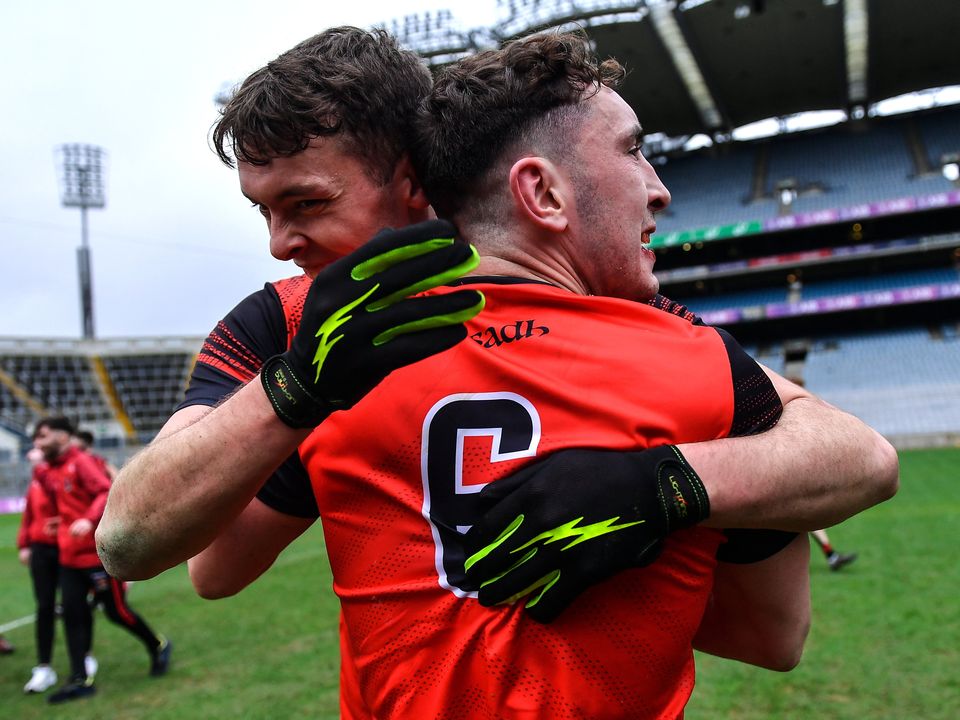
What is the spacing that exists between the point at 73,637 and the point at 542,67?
692 centimetres

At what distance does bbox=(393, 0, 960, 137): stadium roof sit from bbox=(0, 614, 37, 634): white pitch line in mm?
20863

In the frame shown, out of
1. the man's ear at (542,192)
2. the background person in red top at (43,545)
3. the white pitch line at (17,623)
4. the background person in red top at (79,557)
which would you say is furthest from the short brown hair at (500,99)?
the white pitch line at (17,623)

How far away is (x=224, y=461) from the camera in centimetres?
121

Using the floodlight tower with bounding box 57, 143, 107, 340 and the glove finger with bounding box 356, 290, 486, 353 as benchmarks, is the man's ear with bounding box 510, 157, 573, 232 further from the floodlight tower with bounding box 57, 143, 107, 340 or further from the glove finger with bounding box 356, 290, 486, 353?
the floodlight tower with bounding box 57, 143, 107, 340

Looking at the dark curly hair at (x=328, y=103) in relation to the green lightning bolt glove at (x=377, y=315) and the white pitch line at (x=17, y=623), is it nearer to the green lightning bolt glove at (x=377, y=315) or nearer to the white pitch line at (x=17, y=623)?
the green lightning bolt glove at (x=377, y=315)

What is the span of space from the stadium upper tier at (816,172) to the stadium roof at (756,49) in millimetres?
2212

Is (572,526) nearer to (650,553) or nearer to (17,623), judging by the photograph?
(650,553)

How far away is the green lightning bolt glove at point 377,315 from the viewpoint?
1141mm

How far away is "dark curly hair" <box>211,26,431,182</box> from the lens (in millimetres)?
1579

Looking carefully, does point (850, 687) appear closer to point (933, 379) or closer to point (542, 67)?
point (542, 67)

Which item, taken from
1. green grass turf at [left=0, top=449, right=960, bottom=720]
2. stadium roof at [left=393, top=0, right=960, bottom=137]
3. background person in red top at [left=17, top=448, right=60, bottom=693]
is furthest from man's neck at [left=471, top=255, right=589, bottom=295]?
stadium roof at [left=393, top=0, right=960, bottom=137]

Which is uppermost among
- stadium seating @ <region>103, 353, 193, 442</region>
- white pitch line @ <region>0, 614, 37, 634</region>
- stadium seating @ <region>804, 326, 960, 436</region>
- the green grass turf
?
the green grass turf

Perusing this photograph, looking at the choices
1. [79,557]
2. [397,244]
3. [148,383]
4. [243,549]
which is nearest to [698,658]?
[79,557]

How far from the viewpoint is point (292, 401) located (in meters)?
1.20
